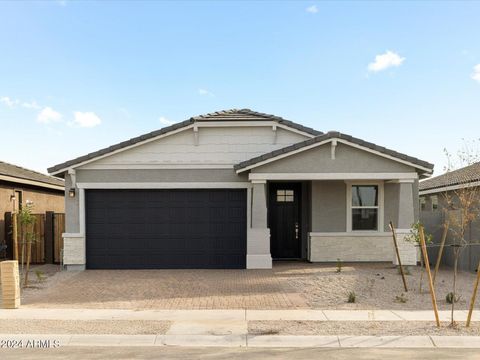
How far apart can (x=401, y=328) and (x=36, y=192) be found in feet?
56.9

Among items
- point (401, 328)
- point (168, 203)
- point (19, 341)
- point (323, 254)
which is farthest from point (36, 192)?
point (401, 328)

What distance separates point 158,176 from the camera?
554 inches

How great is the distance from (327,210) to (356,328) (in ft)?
25.1

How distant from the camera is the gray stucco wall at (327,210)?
14.8 m

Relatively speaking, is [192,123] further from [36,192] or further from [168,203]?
[36,192]

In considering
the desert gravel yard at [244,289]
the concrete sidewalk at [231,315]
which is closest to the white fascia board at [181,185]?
the desert gravel yard at [244,289]

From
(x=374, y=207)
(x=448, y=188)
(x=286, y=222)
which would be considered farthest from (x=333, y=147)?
(x=448, y=188)

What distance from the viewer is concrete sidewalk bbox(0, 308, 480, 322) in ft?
26.0

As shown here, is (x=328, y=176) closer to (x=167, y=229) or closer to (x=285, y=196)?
(x=285, y=196)

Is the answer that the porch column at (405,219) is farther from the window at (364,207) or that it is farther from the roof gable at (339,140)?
the window at (364,207)

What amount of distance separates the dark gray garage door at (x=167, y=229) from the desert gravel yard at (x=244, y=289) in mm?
600

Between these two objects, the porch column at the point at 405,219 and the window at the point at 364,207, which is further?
the window at the point at 364,207

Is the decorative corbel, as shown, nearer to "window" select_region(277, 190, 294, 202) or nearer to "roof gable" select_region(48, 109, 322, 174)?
"roof gable" select_region(48, 109, 322, 174)

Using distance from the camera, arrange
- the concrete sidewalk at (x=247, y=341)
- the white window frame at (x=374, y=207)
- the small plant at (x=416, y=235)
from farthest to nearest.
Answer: the white window frame at (x=374, y=207) < the small plant at (x=416, y=235) < the concrete sidewalk at (x=247, y=341)
